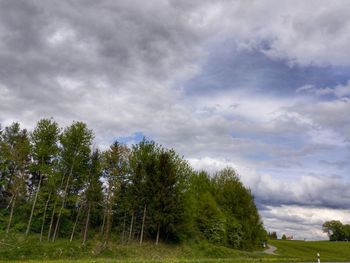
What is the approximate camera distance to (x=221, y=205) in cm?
7931

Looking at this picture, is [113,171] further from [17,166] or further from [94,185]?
[17,166]

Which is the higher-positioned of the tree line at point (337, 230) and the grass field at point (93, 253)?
the tree line at point (337, 230)

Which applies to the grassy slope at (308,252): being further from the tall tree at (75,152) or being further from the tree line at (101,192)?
the tall tree at (75,152)

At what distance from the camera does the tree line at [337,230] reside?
174 metres

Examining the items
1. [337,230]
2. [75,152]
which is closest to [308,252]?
[75,152]

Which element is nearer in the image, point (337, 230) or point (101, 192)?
point (101, 192)

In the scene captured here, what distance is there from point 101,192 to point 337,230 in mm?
156247

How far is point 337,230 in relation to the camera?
179 m

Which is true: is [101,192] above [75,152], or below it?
below

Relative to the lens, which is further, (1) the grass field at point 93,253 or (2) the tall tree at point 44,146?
(2) the tall tree at point 44,146

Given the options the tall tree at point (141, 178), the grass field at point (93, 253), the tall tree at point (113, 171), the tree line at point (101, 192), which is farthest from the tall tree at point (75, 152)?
the grass field at point (93, 253)

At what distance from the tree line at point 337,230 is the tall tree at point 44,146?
161 m

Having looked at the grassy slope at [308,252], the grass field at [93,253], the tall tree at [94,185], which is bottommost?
the grass field at [93,253]

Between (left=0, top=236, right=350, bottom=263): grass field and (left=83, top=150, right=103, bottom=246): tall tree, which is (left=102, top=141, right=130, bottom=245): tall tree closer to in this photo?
(left=83, top=150, right=103, bottom=246): tall tree
